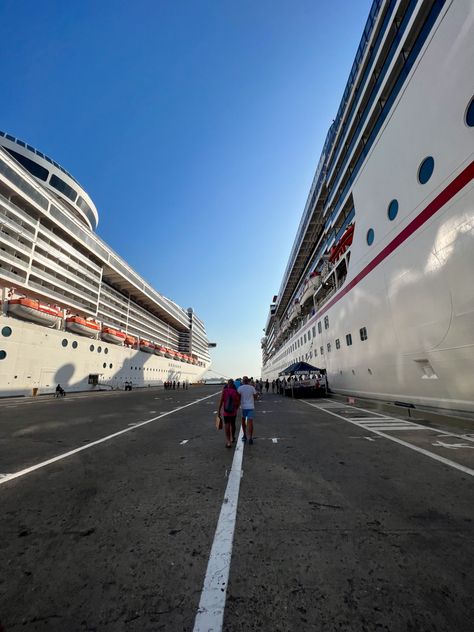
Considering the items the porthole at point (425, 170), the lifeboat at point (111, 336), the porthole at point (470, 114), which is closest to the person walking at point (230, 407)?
the porthole at point (425, 170)

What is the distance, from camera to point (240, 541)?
2.51 metres

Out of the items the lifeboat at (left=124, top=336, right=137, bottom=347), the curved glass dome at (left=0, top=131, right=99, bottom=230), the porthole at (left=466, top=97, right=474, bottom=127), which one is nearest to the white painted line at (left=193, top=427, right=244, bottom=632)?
the porthole at (left=466, top=97, right=474, bottom=127)

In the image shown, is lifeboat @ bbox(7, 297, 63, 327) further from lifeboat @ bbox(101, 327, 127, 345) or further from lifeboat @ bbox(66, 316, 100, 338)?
lifeboat @ bbox(101, 327, 127, 345)

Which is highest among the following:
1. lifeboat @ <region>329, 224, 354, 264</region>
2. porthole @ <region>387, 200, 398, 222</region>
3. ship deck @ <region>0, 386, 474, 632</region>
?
lifeboat @ <region>329, 224, 354, 264</region>

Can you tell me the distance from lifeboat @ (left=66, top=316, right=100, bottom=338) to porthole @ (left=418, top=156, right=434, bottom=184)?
114ft

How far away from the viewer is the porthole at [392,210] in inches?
419

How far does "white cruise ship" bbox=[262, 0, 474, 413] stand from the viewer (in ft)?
24.9

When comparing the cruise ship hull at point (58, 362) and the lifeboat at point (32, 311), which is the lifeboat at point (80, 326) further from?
the lifeboat at point (32, 311)

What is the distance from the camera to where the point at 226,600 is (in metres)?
1.80

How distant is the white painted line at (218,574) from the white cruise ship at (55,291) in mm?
28268

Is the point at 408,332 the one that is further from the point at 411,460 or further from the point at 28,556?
the point at 28,556

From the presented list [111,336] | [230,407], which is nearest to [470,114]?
[230,407]

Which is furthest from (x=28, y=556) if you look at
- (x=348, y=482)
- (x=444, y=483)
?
(x=444, y=483)

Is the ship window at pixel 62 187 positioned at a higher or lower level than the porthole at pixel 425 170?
higher
